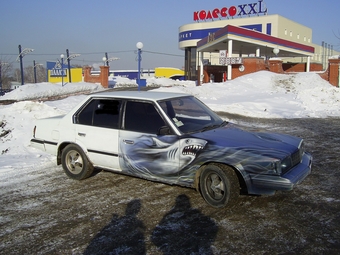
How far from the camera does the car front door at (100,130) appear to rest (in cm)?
554

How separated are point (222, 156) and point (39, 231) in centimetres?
246

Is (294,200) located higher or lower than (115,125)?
lower

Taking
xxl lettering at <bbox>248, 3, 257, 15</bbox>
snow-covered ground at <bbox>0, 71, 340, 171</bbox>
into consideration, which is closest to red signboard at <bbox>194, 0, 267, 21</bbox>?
xxl lettering at <bbox>248, 3, 257, 15</bbox>

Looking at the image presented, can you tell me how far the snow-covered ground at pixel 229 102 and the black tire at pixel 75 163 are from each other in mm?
1474

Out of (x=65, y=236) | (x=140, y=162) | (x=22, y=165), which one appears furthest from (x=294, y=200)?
(x=22, y=165)

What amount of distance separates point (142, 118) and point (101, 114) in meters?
0.86

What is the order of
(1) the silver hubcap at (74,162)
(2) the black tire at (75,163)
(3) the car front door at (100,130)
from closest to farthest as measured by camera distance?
(3) the car front door at (100,130) → (2) the black tire at (75,163) → (1) the silver hubcap at (74,162)

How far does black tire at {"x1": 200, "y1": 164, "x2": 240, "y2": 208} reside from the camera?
4.45 metres

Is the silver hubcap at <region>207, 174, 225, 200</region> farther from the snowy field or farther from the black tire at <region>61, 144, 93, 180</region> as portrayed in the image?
the black tire at <region>61, 144, 93, 180</region>

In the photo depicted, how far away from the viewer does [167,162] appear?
4.92 meters

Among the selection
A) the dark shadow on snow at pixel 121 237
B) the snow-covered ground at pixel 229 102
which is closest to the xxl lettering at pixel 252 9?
the snow-covered ground at pixel 229 102

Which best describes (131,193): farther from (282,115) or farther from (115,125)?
(282,115)

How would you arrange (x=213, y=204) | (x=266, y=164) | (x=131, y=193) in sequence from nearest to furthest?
(x=266, y=164) < (x=213, y=204) < (x=131, y=193)

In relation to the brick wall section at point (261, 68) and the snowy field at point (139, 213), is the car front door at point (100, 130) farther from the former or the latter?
the brick wall section at point (261, 68)
